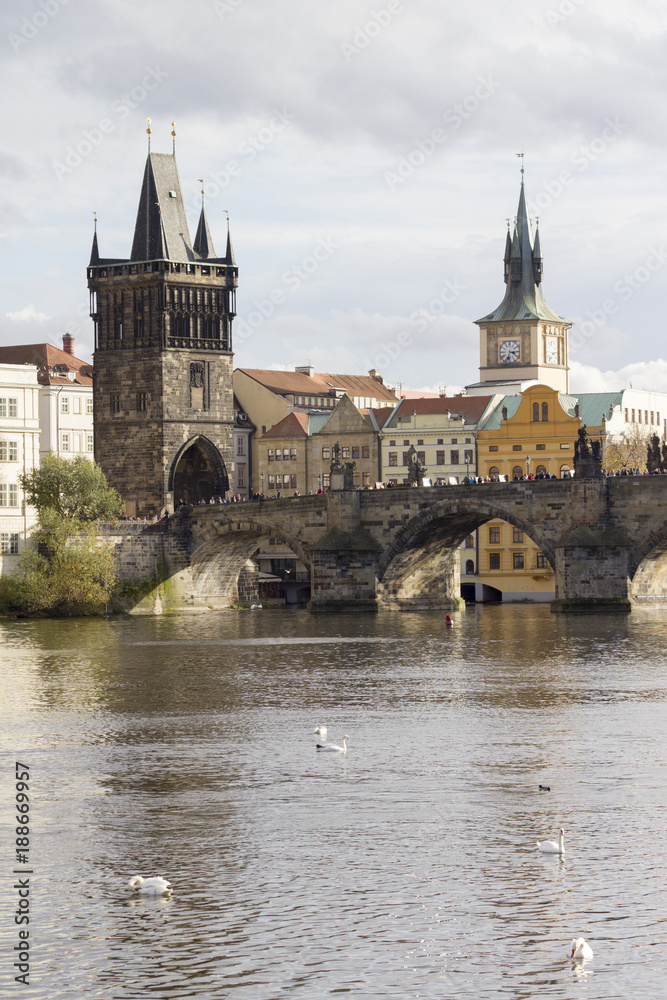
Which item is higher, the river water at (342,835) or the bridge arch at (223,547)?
the bridge arch at (223,547)

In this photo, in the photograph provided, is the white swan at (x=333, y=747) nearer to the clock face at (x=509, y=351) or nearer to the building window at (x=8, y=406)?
the building window at (x=8, y=406)

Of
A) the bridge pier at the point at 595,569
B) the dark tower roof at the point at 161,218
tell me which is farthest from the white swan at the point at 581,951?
the dark tower roof at the point at 161,218

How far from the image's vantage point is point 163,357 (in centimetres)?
10900

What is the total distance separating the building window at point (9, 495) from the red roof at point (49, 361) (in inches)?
843

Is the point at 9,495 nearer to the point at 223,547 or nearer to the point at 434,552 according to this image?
the point at 223,547

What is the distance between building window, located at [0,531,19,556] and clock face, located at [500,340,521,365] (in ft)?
206

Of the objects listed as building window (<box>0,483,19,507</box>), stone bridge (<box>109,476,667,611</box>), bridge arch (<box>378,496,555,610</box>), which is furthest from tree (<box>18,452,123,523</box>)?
bridge arch (<box>378,496,555,610</box>)

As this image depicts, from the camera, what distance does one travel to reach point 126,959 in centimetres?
2114

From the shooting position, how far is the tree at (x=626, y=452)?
369 ft

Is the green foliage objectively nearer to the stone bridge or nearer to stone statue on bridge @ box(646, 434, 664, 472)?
the stone bridge

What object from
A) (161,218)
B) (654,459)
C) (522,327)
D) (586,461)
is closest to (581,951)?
(586,461)

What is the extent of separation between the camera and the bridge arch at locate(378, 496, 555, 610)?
86750 millimetres

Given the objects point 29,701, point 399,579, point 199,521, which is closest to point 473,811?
point 29,701

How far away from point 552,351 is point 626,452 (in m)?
31.8
